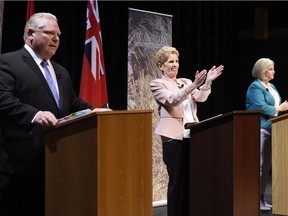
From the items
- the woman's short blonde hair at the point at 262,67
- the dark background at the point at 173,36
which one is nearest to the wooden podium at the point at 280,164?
the woman's short blonde hair at the point at 262,67

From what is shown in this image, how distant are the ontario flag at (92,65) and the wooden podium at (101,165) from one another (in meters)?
1.96

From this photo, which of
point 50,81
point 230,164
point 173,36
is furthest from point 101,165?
point 173,36

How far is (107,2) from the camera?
539cm

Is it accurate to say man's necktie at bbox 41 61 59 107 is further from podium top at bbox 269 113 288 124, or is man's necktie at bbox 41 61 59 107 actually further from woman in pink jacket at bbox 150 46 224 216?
podium top at bbox 269 113 288 124

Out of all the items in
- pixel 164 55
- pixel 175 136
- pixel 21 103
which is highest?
pixel 164 55

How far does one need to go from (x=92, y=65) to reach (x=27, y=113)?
79.2 inches

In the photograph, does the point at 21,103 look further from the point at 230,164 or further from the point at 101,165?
the point at 230,164

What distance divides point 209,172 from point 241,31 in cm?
764

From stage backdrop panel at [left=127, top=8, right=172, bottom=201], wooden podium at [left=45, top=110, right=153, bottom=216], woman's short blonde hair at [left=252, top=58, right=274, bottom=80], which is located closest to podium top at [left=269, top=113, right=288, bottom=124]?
woman's short blonde hair at [left=252, top=58, right=274, bottom=80]

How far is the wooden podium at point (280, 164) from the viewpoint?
→ 4.23 m

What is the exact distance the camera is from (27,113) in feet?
7.98

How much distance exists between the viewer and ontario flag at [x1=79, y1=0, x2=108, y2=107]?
14.4ft

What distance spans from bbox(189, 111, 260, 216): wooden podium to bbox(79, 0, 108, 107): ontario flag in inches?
49.9

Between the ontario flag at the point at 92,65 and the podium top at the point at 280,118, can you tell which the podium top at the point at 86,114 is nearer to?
the ontario flag at the point at 92,65
